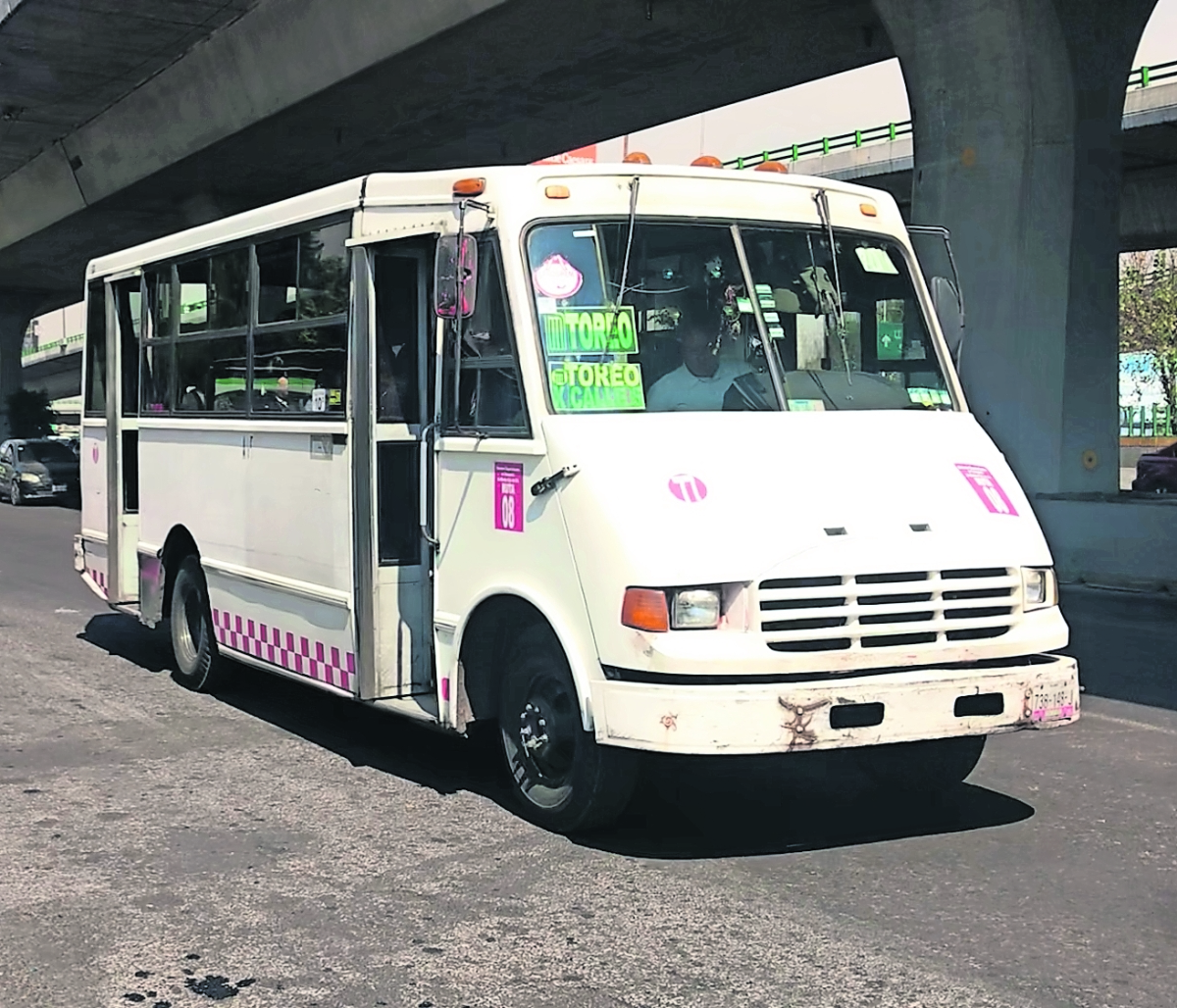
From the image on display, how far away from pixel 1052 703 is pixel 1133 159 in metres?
28.3

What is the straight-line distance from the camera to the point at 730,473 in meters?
5.58

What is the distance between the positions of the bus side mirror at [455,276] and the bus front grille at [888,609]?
1760 mm

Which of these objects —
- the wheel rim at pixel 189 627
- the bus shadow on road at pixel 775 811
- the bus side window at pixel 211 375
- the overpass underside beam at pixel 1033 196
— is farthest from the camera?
the overpass underside beam at pixel 1033 196

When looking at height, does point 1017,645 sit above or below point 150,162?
below

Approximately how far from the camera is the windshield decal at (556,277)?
600 cm

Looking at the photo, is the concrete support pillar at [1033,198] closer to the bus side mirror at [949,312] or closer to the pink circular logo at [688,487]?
the bus side mirror at [949,312]

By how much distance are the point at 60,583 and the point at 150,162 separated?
15231 millimetres

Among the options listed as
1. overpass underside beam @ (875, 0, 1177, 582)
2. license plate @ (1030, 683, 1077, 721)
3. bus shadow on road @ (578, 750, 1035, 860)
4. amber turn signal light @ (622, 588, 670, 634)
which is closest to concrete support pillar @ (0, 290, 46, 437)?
overpass underside beam @ (875, 0, 1177, 582)

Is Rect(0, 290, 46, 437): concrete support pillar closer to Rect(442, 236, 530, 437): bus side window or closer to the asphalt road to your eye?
the asphalt road

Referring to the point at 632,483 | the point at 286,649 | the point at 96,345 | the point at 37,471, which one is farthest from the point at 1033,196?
the point at 37,471

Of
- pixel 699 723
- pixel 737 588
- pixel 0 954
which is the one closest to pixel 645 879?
pixel 699 723

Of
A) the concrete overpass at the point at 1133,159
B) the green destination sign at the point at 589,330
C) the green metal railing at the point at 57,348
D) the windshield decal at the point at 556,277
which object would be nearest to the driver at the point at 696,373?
the green destination sign at the point at 589,330

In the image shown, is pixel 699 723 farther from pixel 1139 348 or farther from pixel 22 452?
pixel 1139 348

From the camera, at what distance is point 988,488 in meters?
5.90
